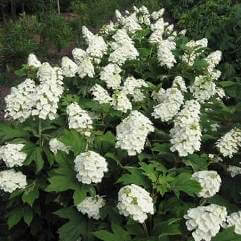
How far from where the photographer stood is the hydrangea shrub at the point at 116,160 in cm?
344

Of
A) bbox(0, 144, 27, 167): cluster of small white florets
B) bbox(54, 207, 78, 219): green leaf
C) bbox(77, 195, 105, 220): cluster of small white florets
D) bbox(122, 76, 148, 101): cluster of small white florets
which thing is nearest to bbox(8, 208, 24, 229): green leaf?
bbox(0, 144, 27, 167): cluster of small white florets

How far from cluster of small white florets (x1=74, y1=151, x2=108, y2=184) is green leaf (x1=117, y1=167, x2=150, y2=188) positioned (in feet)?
0.58

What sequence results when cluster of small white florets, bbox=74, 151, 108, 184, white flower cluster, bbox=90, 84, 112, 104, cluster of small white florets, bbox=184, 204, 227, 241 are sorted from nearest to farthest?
cluster of small white florets, bbox=184, 204, 227, 241 → cluster of small white florets, bbox=74, 151, 108, 184 → white flower cluster, bbox=90, 84, 112, 104

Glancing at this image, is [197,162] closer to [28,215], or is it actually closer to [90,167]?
[90,167]

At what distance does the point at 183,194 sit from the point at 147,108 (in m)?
1.17

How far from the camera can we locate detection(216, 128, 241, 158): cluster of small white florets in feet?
13.0

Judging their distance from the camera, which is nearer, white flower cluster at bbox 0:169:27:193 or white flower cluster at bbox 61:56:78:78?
white flower cluster at bbox 0:169:27:193

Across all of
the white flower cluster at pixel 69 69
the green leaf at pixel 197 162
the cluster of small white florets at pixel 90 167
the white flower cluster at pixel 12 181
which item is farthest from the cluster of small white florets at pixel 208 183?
the white flower cluster at pixel 69 69

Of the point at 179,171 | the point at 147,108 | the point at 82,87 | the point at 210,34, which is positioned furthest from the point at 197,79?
the point at 210,34

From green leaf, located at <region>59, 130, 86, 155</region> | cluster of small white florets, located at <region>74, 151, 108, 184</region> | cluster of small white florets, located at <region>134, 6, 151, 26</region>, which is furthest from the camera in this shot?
cluster of small white florets, located at <region>134, 6, 151, 26</region>

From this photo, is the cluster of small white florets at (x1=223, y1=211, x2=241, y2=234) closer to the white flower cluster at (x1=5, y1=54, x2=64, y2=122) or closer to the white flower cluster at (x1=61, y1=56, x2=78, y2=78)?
the white flower cluster at (x1=5, y1=54, x2=64, y2=122)

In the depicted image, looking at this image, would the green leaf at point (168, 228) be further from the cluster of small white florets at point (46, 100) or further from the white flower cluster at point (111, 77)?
the white flower cluster at point (111, 77)

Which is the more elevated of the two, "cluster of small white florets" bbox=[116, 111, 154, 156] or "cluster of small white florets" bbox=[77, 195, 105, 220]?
"cluster of small white florets" bbox=[116, 111, 154, 156]

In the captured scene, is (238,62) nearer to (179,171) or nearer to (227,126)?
(227,126)
